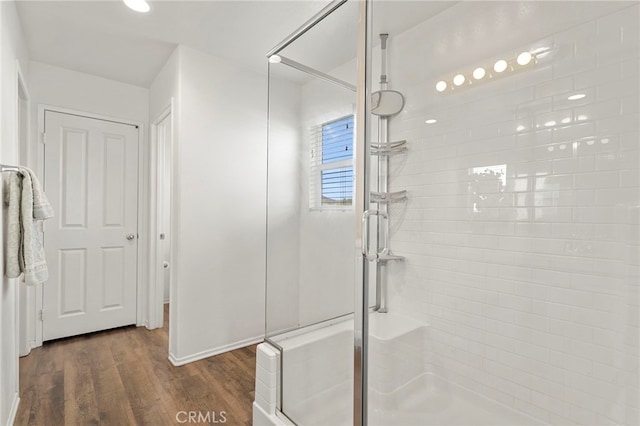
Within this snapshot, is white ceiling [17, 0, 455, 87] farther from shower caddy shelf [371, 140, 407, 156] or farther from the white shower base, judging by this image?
the white shower base

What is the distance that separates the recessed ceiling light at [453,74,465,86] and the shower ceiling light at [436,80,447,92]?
0.19 ft

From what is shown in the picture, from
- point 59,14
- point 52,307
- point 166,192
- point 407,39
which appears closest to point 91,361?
point 52,307

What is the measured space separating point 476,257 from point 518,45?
1104mm

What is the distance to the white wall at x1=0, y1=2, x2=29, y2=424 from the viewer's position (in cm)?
161

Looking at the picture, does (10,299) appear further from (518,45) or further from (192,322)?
(518,45)

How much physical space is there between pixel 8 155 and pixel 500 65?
2.63m

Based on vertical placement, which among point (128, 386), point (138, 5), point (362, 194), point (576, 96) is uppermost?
point (138, 5)

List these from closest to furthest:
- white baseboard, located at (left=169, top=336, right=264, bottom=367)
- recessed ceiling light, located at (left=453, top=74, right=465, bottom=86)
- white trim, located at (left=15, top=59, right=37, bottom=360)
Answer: recessed ceiling light, located at (left=453, top=74, right=465, bottom=86), white baseboard, located at (left=169, top=336, right=264, bottom=367), white trim, located at (left=15, top=59, right=37, bottom=360)

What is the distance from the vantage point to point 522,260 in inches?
65.4

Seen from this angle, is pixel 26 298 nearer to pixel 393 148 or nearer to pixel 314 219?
pixel 314 219

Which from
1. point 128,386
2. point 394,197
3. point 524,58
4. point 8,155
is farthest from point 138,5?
point 128,386

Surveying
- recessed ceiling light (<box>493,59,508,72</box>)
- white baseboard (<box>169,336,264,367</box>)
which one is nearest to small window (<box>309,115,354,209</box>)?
recessed ceiling light (<box>493,59,508,72</box>)

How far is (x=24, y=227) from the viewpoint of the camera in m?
1.72

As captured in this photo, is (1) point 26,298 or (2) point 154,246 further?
(2) point 154,246
